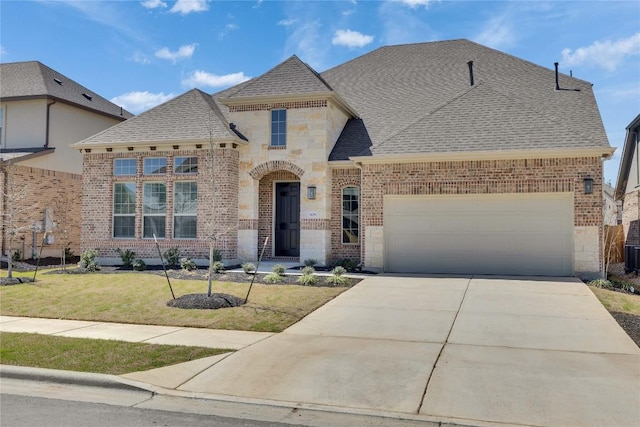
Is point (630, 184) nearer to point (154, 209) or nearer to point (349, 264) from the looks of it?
point (349, 264)

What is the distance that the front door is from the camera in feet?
59.6

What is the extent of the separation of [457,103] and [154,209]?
1098 cm

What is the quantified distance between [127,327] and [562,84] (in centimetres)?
1722

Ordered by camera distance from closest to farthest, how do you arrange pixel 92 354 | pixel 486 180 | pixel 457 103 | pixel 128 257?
pixel 92 354, pixel 486 180, pixel 457 103, pixel 128 257

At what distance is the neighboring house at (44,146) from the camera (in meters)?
20.2

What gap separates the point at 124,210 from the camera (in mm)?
18391

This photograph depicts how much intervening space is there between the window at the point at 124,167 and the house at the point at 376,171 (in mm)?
45

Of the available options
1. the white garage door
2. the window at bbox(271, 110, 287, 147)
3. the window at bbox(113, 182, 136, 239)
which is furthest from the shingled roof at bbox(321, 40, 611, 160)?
the window at bbox(113, 182, 136, 239)

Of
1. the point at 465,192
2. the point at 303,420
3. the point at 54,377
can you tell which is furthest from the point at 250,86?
the point at 303,420

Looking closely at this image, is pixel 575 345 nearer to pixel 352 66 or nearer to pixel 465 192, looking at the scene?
pixel 465 192

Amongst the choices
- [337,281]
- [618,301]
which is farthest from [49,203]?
[618,301]

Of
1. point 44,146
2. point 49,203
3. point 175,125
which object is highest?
point 175,125

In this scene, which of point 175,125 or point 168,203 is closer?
point 168,203

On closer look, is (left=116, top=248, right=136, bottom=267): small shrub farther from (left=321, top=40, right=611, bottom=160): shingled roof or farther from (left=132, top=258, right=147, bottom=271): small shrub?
(left=321, top=40, right=611, bottom=160): shingled roof
